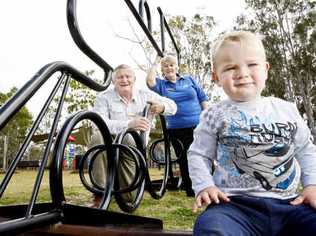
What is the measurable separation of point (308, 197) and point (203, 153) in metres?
0.31

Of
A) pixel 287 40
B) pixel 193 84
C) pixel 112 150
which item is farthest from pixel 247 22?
pixel 112 150

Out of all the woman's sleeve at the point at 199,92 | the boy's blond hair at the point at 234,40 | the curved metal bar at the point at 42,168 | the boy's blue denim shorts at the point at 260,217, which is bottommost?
the boy's blue denim shorts at the point at 260,217

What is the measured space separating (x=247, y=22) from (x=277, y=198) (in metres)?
18.7

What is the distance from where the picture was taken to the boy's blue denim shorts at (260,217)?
1.04m

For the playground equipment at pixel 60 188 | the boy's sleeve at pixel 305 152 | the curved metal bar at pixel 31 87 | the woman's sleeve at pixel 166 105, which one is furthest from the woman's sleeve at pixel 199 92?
the boy's sleeve at pixel 305 152

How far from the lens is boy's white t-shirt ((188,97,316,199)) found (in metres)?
1.20

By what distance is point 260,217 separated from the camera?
3.62 ft

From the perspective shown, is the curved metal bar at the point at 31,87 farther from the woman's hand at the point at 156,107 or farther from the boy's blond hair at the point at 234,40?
the woman's hand at the point at 156,107

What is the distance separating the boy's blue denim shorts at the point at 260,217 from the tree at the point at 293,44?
17.6 meters

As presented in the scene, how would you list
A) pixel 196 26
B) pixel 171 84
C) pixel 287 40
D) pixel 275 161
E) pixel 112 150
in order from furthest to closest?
pixel 196 26
pixel 287 40
pixel 171 84
pixel 112 150
pixel 275 161

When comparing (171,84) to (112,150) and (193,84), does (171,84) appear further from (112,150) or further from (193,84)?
(112,150)

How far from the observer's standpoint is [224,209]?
1.09 m

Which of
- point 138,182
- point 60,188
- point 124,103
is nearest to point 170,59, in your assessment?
point 124,103

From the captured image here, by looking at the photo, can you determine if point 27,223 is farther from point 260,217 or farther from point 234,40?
point 234,40
